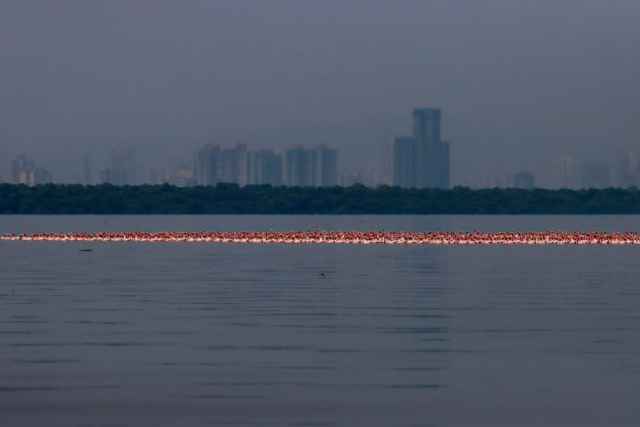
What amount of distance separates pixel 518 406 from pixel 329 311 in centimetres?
1638

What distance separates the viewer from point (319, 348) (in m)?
29.5

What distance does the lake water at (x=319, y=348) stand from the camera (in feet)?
72.5

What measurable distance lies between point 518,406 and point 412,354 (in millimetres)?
6357

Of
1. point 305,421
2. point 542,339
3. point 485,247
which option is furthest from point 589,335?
point 485,247

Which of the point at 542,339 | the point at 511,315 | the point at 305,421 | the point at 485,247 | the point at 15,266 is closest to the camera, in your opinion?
the point at 305,421

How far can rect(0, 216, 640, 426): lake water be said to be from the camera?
2209cm

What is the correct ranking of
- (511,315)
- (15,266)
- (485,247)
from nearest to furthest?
(511,315)
(15,266)
(485,247)

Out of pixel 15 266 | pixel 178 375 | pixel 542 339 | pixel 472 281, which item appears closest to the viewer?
pixel 178 375

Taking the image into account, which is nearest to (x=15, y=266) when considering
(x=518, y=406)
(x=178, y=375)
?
(x=178, y=375)

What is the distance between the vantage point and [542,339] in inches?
1227

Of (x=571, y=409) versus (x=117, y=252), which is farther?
(x=117, y=252)

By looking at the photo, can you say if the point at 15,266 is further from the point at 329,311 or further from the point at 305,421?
the point at 305,421

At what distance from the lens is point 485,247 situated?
89062 mm

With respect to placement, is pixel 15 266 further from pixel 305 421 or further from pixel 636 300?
pixel 305 421
